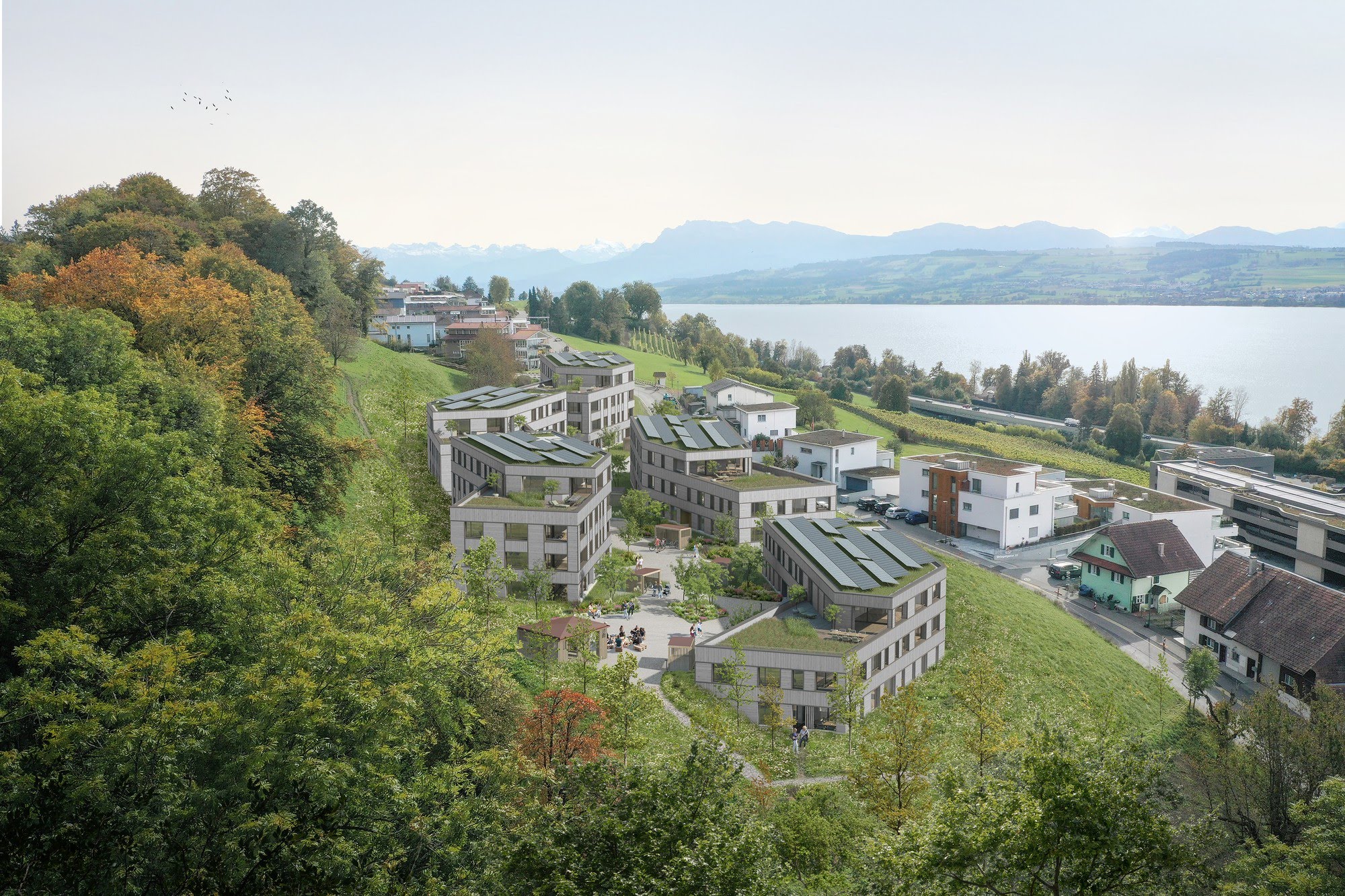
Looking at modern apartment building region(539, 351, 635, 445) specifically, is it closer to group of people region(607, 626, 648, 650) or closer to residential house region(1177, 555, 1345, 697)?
group of people region(607, 626, 648, 650)

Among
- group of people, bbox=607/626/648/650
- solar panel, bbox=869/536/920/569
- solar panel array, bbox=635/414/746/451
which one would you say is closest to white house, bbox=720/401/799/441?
solar panel array, bbox=635/414/746/451

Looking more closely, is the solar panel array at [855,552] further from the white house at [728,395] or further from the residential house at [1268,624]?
the white house at [728,395]

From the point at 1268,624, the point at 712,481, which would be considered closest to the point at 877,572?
the point at 1268,624

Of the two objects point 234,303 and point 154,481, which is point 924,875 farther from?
point 234,303

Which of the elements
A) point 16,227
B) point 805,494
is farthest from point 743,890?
point 16,227

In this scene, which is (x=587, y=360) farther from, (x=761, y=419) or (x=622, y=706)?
(x=622, y=706)

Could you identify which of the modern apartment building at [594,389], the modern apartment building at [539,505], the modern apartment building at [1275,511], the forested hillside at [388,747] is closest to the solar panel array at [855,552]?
the forested hillside at [388,747]
